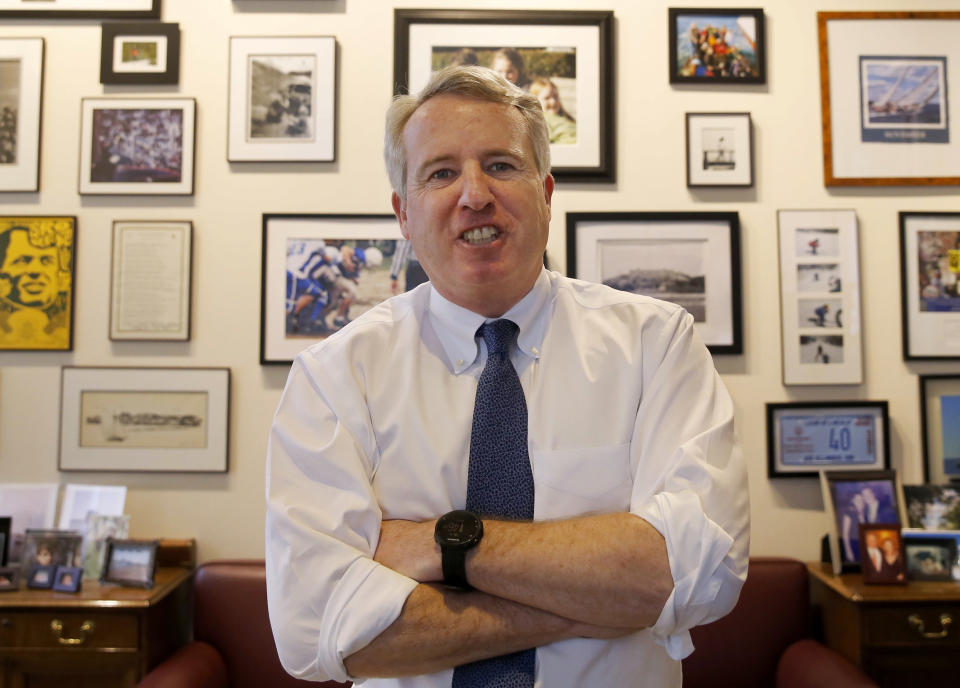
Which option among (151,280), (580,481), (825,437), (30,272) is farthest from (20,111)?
(825,437)

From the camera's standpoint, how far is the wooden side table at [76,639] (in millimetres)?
2248

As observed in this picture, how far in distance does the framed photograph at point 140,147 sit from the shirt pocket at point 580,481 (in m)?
2.05

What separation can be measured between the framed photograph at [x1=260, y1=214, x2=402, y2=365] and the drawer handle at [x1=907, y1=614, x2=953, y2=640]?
1.98 m

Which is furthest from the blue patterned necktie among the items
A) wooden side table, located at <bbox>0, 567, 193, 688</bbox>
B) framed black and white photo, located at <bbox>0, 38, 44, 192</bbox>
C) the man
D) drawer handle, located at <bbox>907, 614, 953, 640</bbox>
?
framed black and white photo, located at <bbox>0, 38, 44, 192</bbox>

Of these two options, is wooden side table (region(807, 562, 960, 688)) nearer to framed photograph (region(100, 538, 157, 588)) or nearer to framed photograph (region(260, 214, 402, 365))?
framed photograph (region(260, 214, 402, 365))

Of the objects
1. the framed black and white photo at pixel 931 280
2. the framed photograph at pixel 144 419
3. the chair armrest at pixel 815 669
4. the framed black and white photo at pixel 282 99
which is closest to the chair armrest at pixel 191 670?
the framed photograph at pixel 144 419

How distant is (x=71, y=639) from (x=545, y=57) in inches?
102

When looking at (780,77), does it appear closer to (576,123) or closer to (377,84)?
(576,123)

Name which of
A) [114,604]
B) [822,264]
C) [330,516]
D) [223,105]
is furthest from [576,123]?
[114,604]

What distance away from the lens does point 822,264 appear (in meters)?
2.76

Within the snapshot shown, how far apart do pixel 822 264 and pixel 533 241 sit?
1.79 m

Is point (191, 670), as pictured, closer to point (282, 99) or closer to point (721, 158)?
point (282, 99)

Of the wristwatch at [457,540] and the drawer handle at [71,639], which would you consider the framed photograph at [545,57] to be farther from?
the drawer handle at [71,639]

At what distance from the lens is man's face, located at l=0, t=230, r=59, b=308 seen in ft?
9.05
